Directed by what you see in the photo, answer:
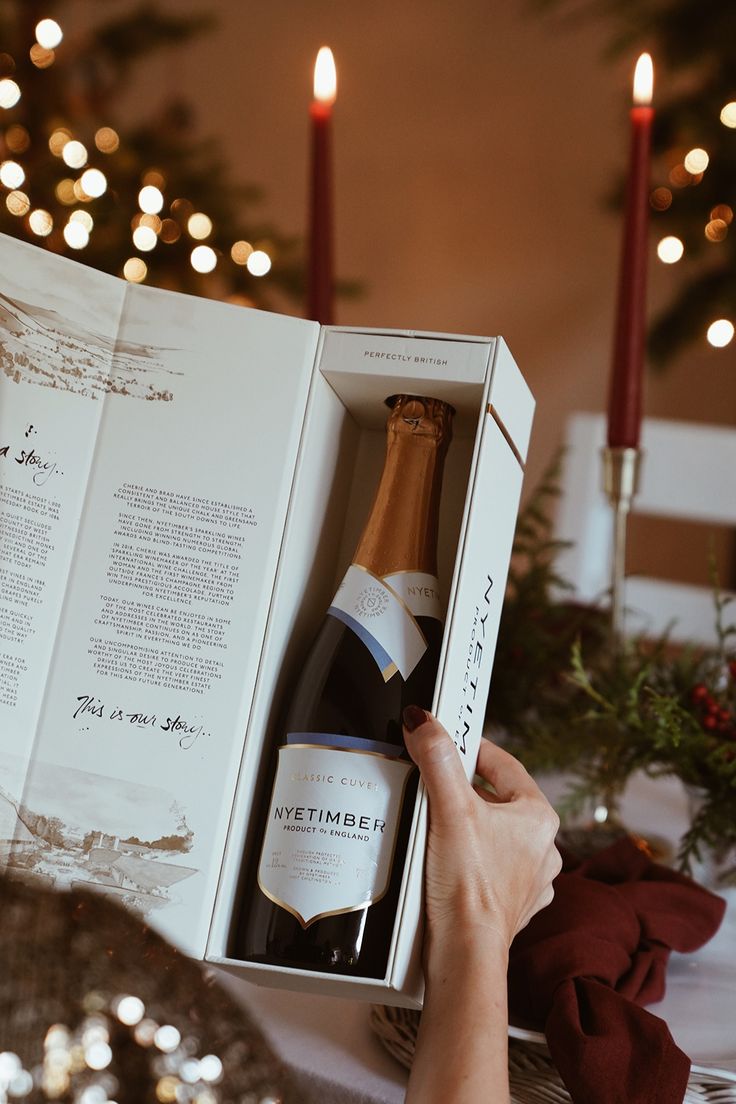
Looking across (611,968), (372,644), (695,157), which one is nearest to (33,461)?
(372,644)

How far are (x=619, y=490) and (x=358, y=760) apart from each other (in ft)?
1.42

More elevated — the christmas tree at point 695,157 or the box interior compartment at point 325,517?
the christmas tree at point 695,157

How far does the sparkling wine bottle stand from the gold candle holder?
275mm

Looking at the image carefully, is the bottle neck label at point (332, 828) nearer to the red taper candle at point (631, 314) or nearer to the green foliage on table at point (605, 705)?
the green foliage on table at point (605, 705)

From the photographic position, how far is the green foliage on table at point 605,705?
73 centimetres

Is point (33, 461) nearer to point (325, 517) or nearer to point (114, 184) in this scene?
point (325, 517)

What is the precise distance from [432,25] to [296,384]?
103 inches

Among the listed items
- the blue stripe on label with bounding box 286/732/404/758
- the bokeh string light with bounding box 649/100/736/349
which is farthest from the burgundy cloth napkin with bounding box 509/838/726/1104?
the bokeh string light with bounding box 649/100/736/349

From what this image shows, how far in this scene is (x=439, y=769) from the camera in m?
0.54

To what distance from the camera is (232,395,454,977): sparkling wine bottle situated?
547 millimetres

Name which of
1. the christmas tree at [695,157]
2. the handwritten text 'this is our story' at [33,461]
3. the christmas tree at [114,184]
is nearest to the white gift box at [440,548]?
the handwritten text 'this is our story' at [33,461]

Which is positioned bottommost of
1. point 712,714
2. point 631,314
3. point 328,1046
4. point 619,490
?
point 328,1046

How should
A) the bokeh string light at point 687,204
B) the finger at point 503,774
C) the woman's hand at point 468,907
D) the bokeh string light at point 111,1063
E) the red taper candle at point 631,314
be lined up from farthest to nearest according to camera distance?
the bokeh string light at point 687,204 → the red taper candle at point 631,314 → the finger at point 503,774 → the woman's hand at point 468,907 → the bokeh string light at point 111,1063

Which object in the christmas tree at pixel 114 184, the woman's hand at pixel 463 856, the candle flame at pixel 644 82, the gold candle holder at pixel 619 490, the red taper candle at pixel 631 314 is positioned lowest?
the woman's hand at pixel 463 856
